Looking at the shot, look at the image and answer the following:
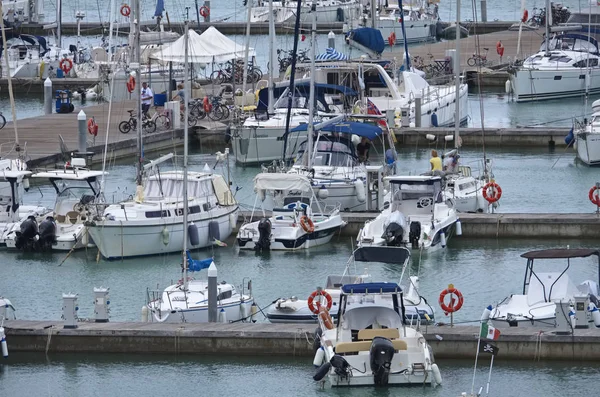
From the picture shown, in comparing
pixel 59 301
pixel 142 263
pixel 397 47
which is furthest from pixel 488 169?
pixel 397 47

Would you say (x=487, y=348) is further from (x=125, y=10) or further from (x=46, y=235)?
(x=125, y=10)

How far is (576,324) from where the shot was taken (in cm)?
3059

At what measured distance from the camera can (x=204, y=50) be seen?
191 ft

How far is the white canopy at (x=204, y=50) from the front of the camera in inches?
2253

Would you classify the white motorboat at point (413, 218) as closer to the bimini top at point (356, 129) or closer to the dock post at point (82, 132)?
the bimini top at point (356, 129)

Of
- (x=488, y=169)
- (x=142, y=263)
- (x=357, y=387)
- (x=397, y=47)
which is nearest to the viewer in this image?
(x=357, y=387)

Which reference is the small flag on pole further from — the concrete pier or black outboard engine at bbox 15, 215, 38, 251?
black outboard engine at bbox 15, 215, 38, 251


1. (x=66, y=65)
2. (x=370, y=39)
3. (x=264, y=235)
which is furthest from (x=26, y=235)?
(x=66, y=65)

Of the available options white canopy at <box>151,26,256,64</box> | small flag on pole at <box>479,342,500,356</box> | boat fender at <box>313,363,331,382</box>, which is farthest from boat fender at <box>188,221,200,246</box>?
white canopy at <box>151,26,256,64</box>

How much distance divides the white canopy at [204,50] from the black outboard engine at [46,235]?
1683 centimetres

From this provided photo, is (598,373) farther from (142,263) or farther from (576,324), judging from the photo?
(142,263)

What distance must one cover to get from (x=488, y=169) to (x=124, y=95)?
2155cm

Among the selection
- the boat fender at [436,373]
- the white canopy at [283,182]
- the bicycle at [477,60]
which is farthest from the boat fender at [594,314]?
the bicycle at [477,60]

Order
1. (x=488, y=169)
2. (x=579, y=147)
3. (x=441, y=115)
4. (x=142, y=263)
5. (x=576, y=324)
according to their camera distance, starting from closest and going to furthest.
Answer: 1. (x=576, y=324)
2. (x=142, y=263)
3. (x=488, y=169)
4. (x=579, y=147)
5. (x=441, y=115)
